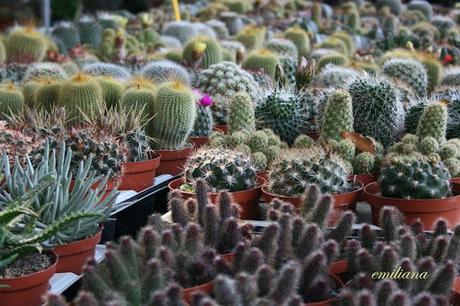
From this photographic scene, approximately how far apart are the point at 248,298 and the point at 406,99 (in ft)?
8.65

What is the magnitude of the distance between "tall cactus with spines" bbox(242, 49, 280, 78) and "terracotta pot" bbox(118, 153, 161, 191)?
7.49 feet

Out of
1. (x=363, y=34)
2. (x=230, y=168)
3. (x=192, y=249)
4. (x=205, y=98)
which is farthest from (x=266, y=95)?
(x=363, y=34)

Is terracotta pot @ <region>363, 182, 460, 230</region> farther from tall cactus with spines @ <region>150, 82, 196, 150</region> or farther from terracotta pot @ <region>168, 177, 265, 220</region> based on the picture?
tall cactus with spines @ <region>150, 82, 196, 150</region>

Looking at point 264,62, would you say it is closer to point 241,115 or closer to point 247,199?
point 241,115

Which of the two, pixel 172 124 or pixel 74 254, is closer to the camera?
pixel 74 254

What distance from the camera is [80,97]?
3.64 metres

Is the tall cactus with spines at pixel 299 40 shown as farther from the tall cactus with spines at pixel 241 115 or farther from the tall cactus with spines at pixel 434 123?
the tall cactus with spines at pixel 434 123

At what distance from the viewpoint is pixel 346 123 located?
342cm

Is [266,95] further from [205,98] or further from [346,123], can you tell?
[346,123]

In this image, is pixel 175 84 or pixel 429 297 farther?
pixel 175 84

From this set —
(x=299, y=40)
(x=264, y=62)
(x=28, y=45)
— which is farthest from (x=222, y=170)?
(x=299, y=40)

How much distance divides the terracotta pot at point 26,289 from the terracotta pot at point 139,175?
1.07 meters

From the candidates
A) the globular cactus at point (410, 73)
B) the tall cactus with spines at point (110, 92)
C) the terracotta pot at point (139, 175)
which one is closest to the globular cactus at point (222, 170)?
the terracotta pot at point (139, 175)

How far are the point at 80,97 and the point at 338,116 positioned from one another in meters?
1.39
